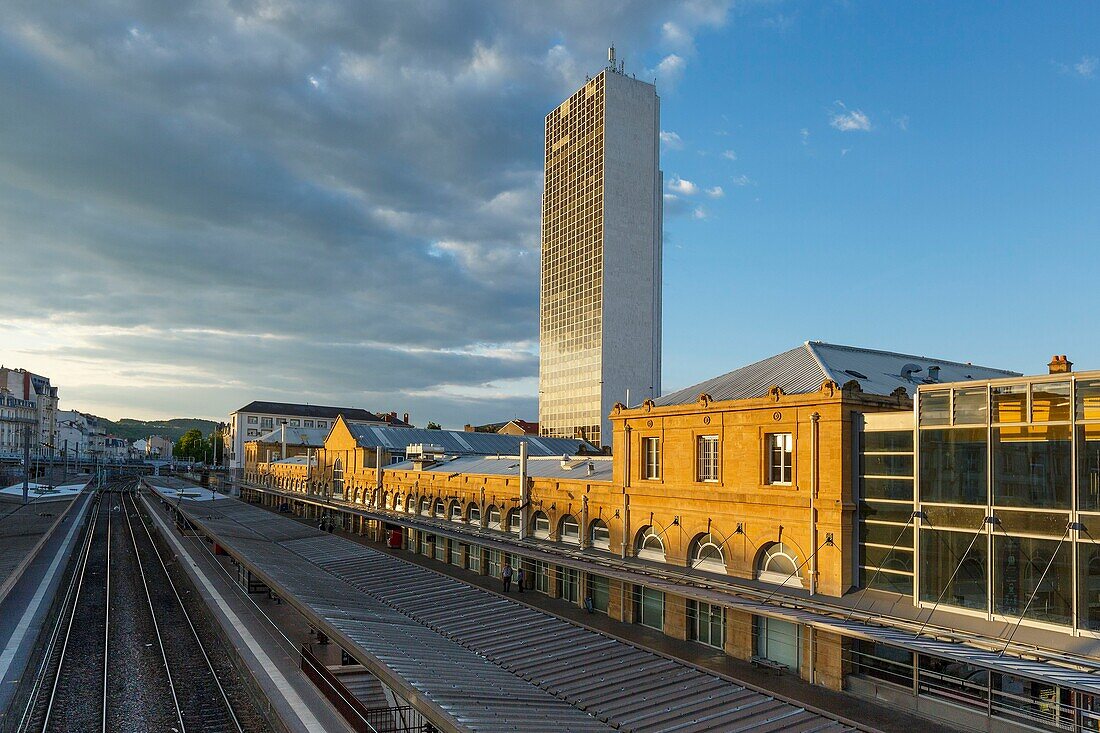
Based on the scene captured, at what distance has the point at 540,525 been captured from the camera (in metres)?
43.7

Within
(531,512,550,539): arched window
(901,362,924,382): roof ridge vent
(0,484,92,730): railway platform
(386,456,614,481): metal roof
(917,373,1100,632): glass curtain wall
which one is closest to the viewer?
(917,373,1100,632): glass curtain wall

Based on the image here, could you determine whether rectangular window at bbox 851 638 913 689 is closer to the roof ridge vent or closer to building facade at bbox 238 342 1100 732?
building facade at bbox 238 342 1100 732

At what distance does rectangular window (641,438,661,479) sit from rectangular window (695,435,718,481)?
2.75m

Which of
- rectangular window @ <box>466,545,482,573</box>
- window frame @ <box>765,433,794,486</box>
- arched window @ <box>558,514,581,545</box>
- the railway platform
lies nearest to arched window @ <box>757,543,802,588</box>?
window frame @ <box>765,433,794,486</box>

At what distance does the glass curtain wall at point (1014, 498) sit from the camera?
63.8ft

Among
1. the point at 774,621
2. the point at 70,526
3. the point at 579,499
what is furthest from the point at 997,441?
the point at 70,526

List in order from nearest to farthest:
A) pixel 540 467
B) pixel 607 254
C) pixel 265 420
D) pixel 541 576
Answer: pixel 541 576, pixel 540 467, pixel 607 254, pixel 265 420

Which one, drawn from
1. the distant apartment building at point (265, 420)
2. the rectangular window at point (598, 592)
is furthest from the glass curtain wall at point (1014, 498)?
the distant apartment building at point (265, 420)

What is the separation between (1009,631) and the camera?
20.4 m

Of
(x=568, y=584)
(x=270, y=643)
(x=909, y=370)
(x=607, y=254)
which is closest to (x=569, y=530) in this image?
(x=568, y=584)

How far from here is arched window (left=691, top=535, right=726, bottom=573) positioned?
30750 mm

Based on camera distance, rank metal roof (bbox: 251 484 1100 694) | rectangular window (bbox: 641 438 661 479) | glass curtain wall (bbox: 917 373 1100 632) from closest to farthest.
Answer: metal roof (bbox: 251 484 1100 694)
glass curtain wall (bbox: 917 373 1100 632)
rectangular window (bbox: 641 438 661 479)

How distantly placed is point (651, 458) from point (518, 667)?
44.8ft

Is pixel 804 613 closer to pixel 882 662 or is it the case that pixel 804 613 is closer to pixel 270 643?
pixel 882 662
